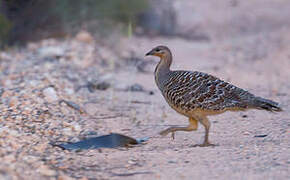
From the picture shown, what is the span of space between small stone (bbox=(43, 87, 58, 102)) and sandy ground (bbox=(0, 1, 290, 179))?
0.02 m

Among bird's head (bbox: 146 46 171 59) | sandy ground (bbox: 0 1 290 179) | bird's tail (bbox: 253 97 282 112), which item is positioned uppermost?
bird's head (bbox: 146 46 171 59)

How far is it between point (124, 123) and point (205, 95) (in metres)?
1.59

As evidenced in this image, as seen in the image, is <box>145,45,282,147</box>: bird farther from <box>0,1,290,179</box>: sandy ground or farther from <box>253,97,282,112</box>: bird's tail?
<box>0,1,290,179</box>: sandy ground

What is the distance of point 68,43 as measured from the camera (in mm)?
12680

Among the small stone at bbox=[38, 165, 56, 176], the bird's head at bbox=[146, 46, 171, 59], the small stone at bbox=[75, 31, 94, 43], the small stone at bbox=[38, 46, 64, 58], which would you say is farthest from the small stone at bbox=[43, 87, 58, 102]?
the small stone at bbox=[75, 31, 94, 43]

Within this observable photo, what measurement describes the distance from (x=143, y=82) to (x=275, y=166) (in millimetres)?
5426

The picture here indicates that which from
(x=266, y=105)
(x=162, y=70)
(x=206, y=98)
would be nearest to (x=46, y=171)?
(x=206, y=98)

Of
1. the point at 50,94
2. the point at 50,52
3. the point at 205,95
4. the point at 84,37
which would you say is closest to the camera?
the point at 205,95

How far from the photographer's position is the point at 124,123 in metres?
6.62

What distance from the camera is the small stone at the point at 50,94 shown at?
274 inches

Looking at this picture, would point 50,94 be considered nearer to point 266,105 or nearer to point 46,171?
point 46,171

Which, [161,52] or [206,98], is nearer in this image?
[206,98]

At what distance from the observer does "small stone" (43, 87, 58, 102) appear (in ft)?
22.8

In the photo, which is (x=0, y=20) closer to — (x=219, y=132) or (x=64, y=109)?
(x=64, y=109)
